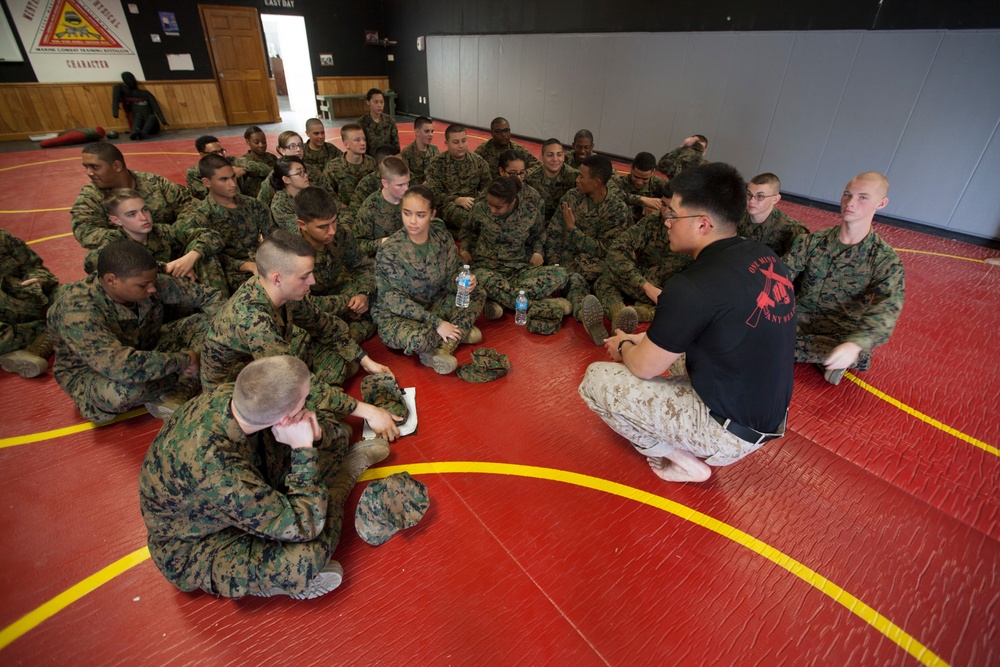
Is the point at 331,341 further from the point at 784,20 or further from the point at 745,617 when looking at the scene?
the point at 784,20

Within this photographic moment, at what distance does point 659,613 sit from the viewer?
215 cm

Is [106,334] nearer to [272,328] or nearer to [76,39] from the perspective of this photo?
[272,328]

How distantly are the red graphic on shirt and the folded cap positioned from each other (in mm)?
1924

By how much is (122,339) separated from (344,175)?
3.83 m

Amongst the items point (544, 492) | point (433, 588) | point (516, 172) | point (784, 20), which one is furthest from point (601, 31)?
point (433, 588)

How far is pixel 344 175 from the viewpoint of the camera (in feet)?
19.8

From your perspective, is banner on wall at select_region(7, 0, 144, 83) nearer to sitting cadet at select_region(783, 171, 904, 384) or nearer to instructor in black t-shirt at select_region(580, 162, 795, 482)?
instructor in black t-shirt at select_region(580, 162, 795, 482)

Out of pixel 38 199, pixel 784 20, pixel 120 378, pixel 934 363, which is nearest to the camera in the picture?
pixel 120 378

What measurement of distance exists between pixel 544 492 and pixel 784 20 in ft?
32.2

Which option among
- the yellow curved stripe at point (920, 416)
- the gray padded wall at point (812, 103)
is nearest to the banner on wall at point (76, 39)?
the gray padded wall at point (812, 103)

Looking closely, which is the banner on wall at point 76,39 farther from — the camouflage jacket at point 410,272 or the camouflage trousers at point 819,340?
the camouflage trousers at point 819,340

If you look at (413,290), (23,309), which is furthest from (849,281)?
(23,309)

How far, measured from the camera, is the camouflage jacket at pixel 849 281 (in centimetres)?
334

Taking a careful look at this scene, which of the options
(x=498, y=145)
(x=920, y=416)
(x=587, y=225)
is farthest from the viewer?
(x=498, y=145)
